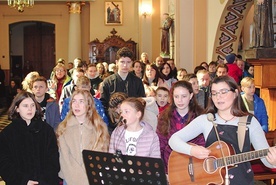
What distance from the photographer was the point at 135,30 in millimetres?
20156

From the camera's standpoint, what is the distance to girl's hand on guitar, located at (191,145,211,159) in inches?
126

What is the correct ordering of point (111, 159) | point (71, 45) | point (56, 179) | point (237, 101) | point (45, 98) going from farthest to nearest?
point (71, 45) → point (45, 98) → point (56, 179) → point (237, 101) → point (111, 159)

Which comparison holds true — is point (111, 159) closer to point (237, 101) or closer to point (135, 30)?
point (237, 101)

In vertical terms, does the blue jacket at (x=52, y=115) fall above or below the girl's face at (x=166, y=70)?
below

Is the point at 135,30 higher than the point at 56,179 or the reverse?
higher

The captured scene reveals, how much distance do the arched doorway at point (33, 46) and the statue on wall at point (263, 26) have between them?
15.5 m

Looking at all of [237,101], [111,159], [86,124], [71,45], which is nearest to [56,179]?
[86,124]

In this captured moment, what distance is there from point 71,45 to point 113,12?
89.2 inches

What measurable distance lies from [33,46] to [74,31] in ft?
12.2

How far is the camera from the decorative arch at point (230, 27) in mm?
10750

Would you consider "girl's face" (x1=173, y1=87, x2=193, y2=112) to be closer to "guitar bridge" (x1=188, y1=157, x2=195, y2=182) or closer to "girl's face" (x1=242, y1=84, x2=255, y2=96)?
"guitar bridge" (x1=188, y1=157, x2=195, y2=182)

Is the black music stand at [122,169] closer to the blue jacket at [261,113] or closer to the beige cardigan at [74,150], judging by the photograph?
the beige cardigan at [74,150]

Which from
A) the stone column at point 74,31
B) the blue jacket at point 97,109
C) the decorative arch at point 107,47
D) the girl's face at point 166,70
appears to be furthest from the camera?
the stone column at point 74,31

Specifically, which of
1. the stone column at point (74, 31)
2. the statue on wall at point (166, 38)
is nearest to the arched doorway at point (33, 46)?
the stone column at point (74, 31)
